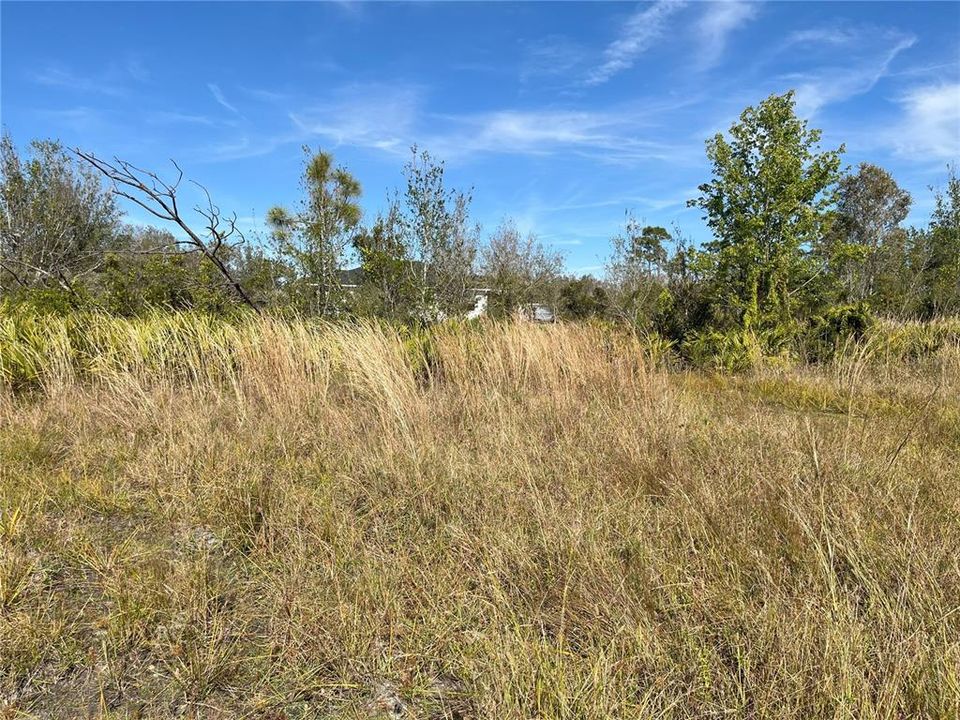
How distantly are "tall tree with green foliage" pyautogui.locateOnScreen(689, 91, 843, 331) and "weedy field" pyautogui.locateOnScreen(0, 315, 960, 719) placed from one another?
4.89 meters

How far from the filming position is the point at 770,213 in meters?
8.54

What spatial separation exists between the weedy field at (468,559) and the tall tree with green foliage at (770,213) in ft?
16.1

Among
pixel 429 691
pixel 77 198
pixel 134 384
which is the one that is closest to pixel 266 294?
pixel 134 384

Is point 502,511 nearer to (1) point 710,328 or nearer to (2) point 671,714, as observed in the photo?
(2) point 671,714

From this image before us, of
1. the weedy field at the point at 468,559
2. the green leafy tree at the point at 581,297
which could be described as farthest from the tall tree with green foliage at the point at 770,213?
the green leafy tree at the point at 581,297

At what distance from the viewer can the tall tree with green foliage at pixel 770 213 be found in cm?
831

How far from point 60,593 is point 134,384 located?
2830mm

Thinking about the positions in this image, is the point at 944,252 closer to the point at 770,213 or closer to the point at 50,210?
the point at 770,213

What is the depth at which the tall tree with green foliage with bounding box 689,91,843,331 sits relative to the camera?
27.3 feet

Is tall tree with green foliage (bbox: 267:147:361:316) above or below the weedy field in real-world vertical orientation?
above

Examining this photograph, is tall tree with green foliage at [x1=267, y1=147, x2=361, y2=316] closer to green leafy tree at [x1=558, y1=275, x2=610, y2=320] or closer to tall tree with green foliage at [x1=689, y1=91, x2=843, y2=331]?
tall tree with green foliage at [x1=689, y1=91, x2=843, y2=331]

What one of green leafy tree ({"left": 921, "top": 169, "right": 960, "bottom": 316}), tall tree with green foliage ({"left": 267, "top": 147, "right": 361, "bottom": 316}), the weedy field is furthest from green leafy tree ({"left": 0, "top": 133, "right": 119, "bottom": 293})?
green leafy tree ({"left": 921, "top": 169, "right": 960, "bottom": 316})

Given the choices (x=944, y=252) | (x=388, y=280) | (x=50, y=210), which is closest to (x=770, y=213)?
(x=388, y=280)

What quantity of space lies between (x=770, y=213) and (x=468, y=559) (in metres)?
8.94
